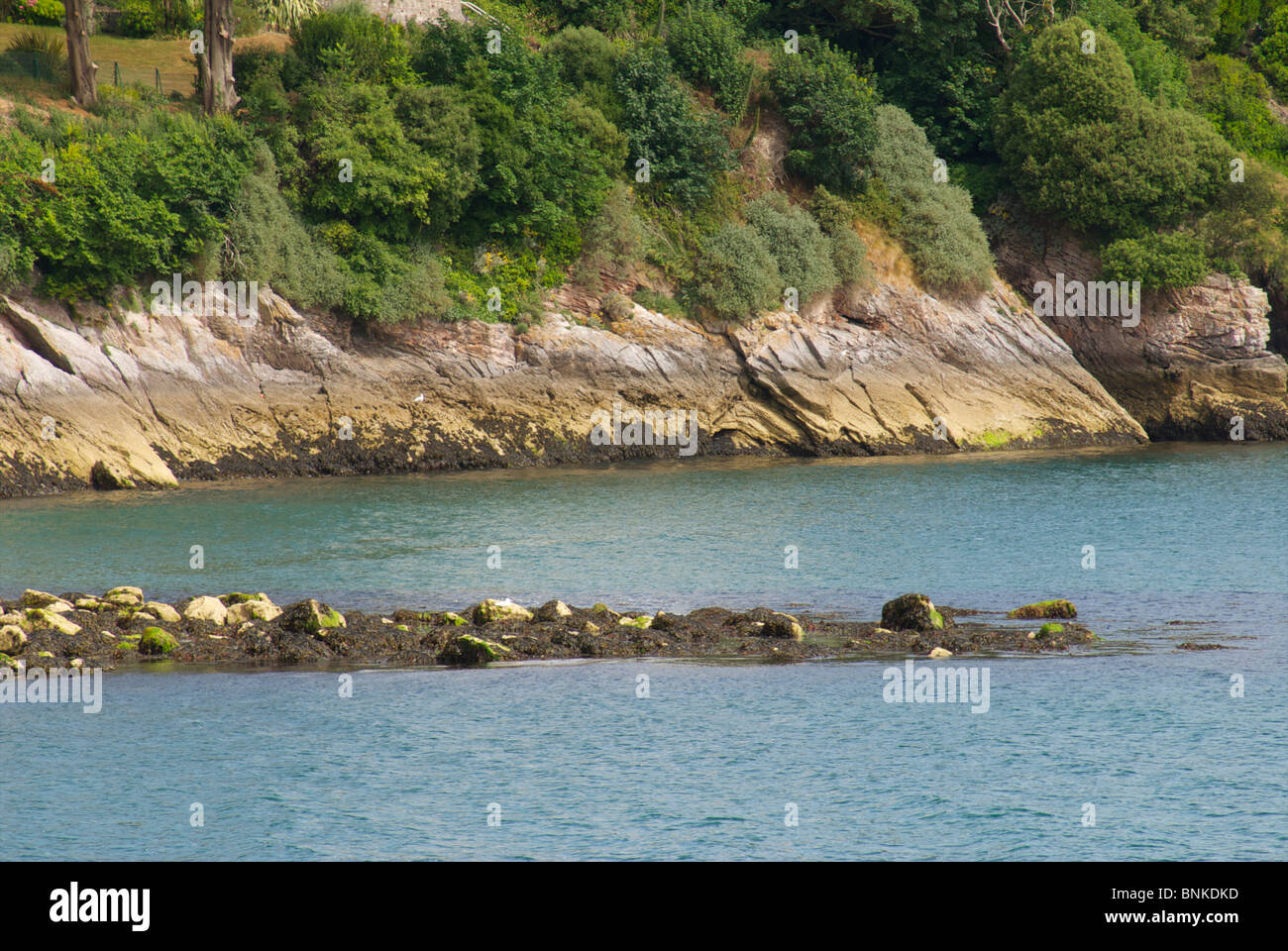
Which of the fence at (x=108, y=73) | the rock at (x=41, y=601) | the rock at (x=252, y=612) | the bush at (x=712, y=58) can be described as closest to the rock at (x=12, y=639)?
the rock at (x=41, y=601)

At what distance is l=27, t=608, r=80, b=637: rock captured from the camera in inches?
839

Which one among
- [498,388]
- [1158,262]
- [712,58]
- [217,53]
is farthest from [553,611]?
[1158,262]

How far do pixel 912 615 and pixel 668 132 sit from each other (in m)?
34.1

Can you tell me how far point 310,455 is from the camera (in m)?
42.7

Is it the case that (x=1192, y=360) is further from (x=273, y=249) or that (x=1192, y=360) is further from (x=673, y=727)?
(x=673, y=727)

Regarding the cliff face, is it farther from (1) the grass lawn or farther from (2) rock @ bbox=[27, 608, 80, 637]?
(2) rock @ bbox=[27, 608, 80, 637]

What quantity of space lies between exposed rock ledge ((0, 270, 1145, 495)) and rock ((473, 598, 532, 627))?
19.1m

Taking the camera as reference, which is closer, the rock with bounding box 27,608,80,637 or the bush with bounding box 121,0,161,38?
the rock with bounding box 27,608,80,637

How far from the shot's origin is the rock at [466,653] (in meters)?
20.7

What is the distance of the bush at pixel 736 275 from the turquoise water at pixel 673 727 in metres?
18.9

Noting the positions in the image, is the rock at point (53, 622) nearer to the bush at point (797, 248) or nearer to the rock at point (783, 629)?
the rock at point (783, 629)

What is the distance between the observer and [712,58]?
54469 millimetres

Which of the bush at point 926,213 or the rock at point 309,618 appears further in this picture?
the bush at point 926,213

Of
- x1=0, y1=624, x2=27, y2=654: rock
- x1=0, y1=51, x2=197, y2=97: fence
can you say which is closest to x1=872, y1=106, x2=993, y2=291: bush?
x1=0, y1=51, x2=197, y2=97: fence
